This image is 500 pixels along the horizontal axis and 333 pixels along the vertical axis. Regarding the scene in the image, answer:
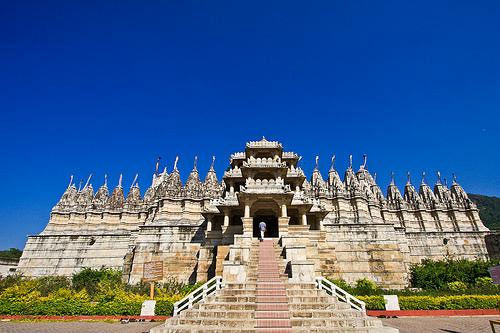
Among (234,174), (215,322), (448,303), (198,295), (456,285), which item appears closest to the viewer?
(215,322)

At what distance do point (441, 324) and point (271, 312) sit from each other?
8857mm

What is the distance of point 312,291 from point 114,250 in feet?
102

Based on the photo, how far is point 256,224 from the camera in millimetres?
25312

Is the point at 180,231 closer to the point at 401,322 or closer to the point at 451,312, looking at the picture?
the point at 401,322

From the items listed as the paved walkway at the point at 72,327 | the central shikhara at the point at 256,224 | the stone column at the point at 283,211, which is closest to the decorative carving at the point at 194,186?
the central shikhara at the point at 256,224

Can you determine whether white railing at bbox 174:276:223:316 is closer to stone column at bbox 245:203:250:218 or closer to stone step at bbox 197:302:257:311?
stone step at bbox 197:302:257:311

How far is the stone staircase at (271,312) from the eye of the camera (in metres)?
9.79

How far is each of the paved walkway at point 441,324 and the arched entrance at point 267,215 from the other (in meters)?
11.1

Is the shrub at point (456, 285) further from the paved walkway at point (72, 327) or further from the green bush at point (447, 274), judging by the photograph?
the paved walkway at point (72, 327)

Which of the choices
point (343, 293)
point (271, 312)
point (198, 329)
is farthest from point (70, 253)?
point (343, 293)

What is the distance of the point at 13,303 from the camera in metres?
16.0

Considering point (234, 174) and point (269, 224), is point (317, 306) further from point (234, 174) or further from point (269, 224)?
point (234, 174)

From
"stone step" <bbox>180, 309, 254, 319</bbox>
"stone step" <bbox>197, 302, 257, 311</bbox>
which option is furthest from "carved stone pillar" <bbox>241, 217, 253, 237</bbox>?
"stone step" <bbox>180, 309, 254, 319</bbox>

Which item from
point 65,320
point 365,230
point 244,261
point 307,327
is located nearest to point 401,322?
point 307,327
